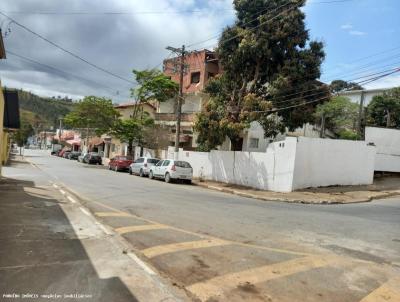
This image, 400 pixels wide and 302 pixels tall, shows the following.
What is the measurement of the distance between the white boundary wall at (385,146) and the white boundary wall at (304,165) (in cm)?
252

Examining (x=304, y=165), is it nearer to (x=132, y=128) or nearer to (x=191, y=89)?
(x=191, y=89)

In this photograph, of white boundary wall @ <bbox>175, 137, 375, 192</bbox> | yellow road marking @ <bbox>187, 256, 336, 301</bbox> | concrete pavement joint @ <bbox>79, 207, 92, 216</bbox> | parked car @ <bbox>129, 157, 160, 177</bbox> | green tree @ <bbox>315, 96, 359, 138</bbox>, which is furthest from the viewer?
green tree @ <bbox>315, 96, 359, 138</bbox>

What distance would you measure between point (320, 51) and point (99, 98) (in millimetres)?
26005

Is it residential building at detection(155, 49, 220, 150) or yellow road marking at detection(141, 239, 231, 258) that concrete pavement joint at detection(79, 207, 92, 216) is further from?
residential building at detection(155, 49, 220, 150)

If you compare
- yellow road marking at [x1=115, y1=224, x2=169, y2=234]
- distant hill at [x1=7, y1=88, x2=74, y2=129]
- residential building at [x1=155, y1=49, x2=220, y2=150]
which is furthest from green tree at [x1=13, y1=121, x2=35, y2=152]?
yellow road marking at [x1=115, y1=224, x2=169, y2=234]

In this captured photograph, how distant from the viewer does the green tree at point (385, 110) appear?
136 feet

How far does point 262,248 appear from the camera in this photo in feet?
29.1

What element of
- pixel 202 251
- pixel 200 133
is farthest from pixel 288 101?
pixel 202 251

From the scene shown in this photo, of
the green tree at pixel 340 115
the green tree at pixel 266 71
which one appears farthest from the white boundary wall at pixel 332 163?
the green tree at pixel 340 115

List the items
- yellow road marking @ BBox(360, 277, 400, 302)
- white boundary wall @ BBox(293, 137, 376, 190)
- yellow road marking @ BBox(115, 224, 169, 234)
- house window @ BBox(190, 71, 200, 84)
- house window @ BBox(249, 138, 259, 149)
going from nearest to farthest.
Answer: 1. yellow road marking @ BBox(360, 277, 400, 302)
2. yellow road marking @ BBox(115, 224, 169, 234)
3. white boundary wall @ BBox(293, 137, 376, 190)
4. house window @ BBox(249, 138, 259, 149)
5. house window @ BBox(190, 71, 200, 84)

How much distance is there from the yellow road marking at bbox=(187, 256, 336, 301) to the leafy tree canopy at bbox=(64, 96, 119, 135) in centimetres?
3901

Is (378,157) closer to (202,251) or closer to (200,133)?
(200,133)

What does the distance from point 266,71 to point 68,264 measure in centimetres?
2348

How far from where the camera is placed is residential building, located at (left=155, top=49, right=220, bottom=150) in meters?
42.4
